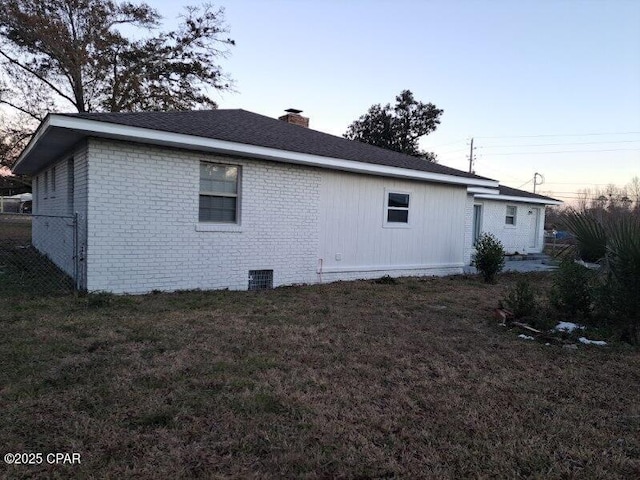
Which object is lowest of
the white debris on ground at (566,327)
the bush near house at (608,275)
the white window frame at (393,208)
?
the white debris on ground at (566,327)

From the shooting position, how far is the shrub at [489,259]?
11.2m

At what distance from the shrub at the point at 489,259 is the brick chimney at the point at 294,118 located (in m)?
7.00

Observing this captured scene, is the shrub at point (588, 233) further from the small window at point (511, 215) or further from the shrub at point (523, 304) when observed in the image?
the small window at point (511, 215)

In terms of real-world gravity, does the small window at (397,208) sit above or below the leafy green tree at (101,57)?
below

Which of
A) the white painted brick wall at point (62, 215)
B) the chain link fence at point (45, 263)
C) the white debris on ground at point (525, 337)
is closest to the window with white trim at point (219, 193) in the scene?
the white painted brick wall at point (62, 215)

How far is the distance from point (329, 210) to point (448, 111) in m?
28.0

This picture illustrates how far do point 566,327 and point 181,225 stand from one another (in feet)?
21.4

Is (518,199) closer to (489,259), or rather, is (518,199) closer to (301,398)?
(489,259)

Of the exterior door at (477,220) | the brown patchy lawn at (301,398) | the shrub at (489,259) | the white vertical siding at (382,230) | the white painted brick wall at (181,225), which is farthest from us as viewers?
the exterior door at (477,220)

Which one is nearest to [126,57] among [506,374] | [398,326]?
[398,326]

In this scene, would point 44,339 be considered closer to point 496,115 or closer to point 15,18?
point 496,115

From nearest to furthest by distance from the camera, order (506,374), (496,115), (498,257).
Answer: (506,374) → (498,257) → (496,115)

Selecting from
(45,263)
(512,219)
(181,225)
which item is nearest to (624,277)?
(181,225)

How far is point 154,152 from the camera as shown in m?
7.55
